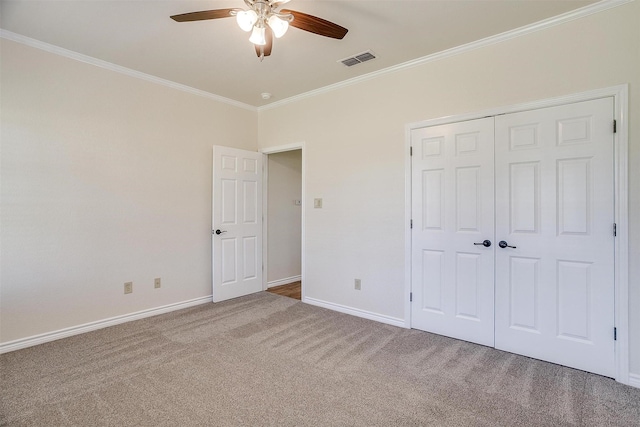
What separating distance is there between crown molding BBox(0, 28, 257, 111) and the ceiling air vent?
1.90m

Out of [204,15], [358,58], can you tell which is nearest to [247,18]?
[204,15]

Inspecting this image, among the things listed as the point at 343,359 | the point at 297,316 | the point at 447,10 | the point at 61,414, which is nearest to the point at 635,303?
the point at 343,359

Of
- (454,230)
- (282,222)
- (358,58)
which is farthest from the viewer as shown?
(282,222)

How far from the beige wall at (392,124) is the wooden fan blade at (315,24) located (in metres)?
1.43

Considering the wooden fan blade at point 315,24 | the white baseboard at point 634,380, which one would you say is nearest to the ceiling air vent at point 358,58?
the wooden fan blade at point 315,24

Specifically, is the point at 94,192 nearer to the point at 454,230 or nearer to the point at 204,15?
the point at 204,15

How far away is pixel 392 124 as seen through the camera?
344 cm

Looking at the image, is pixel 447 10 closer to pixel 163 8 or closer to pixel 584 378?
pixel 163 8

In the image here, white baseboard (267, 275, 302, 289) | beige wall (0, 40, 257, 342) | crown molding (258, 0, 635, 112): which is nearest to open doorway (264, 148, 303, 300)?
white baseboard (267, 275, 302, 289)

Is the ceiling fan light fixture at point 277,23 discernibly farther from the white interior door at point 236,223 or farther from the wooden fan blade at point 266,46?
the white interior door at point 236,223

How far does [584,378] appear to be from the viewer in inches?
92.0

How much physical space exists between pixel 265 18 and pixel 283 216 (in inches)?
138

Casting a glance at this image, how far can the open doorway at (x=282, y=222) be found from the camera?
4.99 metres

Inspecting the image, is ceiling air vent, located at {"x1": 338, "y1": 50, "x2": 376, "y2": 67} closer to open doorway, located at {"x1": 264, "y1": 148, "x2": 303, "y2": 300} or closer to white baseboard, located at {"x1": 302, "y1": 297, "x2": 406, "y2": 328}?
open doorway, located at {"x1": 264, "y1": 148, "x2": 303, "y2": 300}
